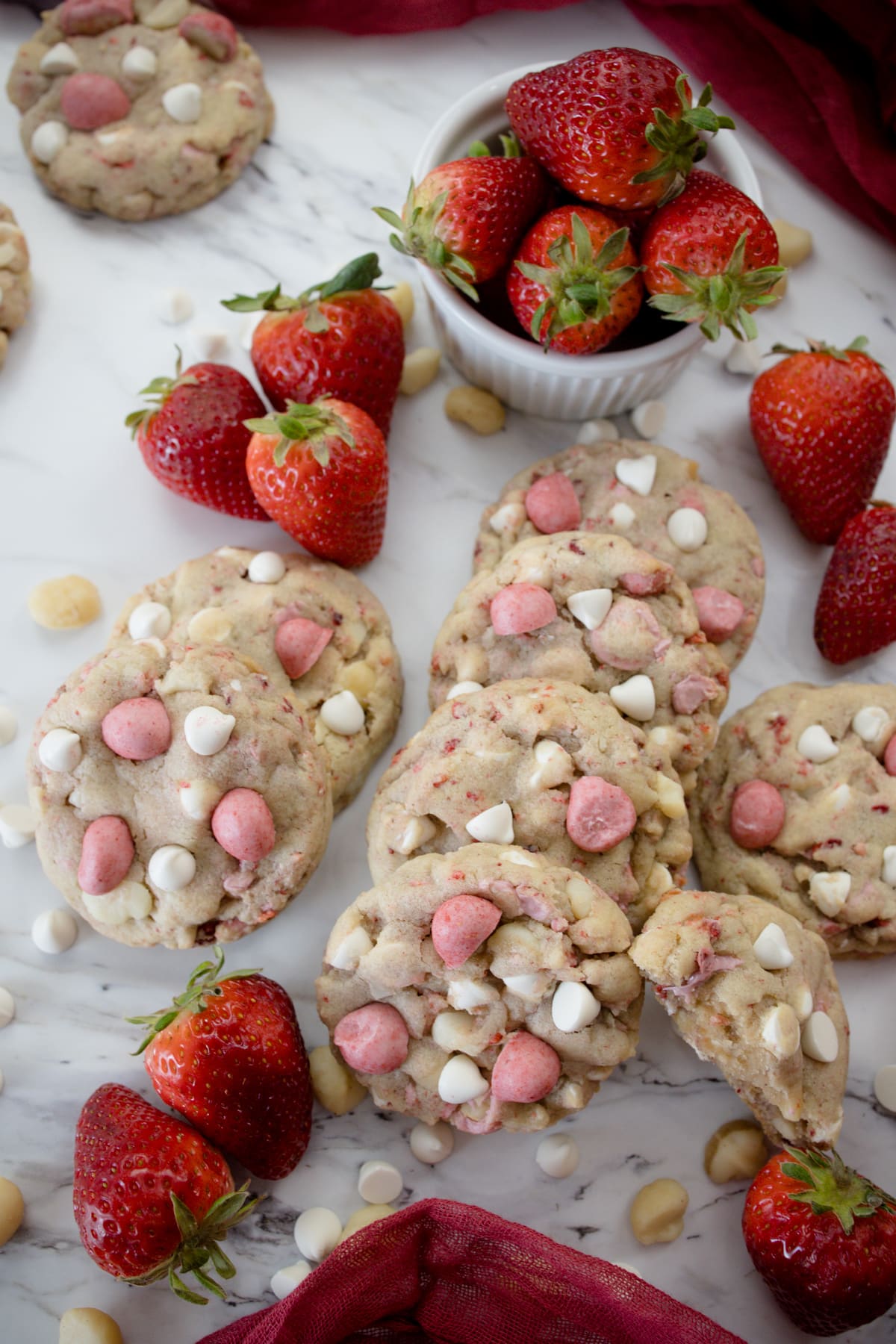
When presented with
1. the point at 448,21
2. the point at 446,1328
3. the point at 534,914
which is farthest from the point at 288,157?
the point at 446,1328

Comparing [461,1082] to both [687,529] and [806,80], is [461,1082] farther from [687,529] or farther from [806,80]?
[806,80]

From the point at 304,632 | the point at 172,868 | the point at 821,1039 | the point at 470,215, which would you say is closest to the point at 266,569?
the point at 304,632

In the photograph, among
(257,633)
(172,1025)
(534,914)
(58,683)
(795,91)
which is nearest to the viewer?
(534,914)

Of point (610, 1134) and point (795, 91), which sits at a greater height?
point (795, 91)

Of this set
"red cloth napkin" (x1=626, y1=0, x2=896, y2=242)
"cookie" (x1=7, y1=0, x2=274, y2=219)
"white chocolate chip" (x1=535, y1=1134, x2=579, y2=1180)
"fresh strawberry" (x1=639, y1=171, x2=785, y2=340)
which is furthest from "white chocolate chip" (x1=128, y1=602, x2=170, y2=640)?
"red cloth napkin" (x1=626, y1=0, x2=896, y2=242)

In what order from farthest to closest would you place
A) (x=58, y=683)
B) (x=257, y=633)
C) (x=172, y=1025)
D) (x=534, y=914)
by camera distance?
(x=58, y=683)
(x=257, y=633)
(x=172, y=1025)
(x=534, y=914)

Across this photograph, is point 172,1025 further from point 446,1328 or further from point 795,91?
point 795,91

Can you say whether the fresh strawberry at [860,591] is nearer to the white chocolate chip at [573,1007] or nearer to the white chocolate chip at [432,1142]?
the white chocolate chip at [573,1007]
